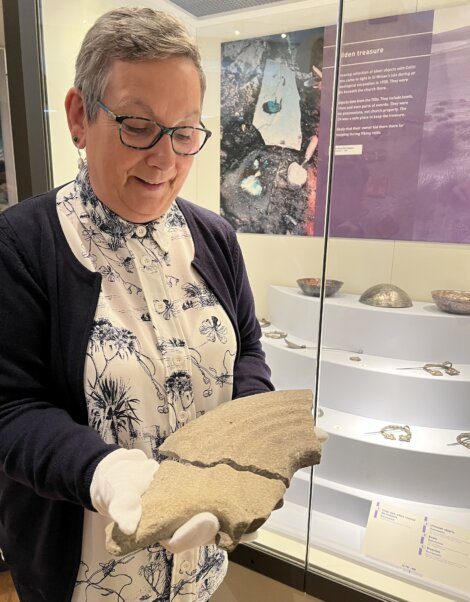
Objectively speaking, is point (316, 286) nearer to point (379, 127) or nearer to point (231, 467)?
point (379, 127)

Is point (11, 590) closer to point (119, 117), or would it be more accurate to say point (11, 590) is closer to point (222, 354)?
point (222, 354)

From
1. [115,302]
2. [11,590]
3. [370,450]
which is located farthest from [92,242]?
[11,590]

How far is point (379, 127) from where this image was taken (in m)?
1.36

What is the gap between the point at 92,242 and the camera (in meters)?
0.77

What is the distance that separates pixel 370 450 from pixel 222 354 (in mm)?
1000

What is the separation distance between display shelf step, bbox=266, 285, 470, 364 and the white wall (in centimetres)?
7

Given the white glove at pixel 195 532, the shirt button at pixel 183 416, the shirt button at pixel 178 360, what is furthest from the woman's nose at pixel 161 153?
the white glove at pixel 195 532

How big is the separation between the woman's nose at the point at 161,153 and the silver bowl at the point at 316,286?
0.90 meters

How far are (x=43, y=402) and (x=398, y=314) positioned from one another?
1211 millimetres

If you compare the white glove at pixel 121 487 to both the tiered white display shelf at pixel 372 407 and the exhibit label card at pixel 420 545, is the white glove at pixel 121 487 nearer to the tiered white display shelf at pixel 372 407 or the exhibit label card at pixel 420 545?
the tiered white display shelf at pixel 372 407

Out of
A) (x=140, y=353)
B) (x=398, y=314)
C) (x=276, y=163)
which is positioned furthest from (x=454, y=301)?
(x=140, y=353)

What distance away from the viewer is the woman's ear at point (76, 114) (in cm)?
73

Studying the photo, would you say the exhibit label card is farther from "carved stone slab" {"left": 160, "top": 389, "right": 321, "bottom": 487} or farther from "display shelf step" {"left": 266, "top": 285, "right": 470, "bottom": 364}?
"carved stone slab" {"left": 160, "top": 389, "right": 321, "bottom": 487}

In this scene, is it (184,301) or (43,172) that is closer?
(184,301)
